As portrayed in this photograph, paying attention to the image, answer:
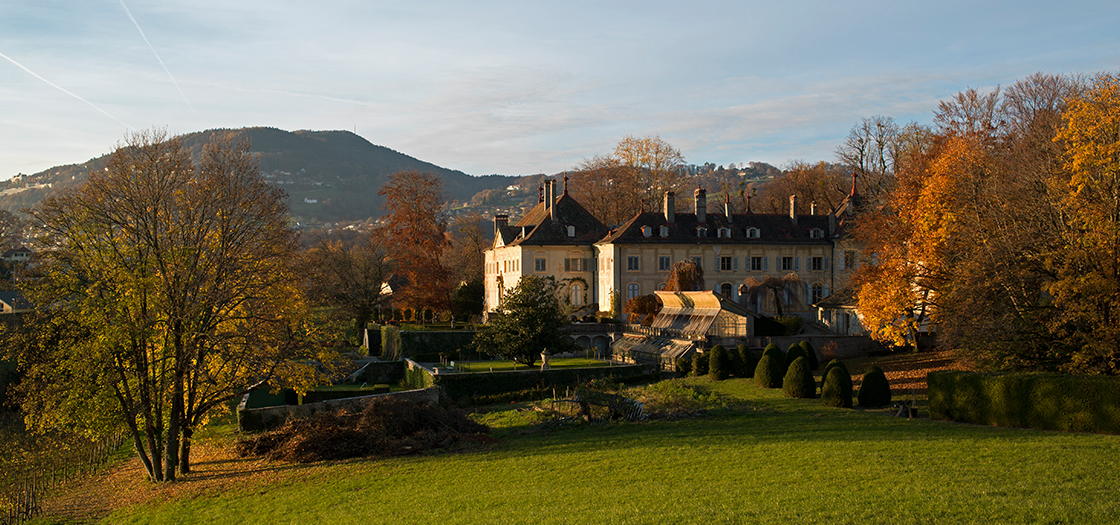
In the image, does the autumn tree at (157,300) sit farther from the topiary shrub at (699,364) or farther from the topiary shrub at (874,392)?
the topiary shrub at (699,364)

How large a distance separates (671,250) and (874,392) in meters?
28.7

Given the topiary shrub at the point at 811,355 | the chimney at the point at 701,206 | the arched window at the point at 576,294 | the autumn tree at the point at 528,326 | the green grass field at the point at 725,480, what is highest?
the chimney at the point at 701,206

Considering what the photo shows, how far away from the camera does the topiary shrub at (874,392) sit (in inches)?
931

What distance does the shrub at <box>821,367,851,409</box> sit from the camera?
23.6 metres

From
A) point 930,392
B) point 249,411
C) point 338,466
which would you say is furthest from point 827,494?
point 249,411

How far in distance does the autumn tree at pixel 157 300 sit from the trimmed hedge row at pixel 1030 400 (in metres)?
18.1

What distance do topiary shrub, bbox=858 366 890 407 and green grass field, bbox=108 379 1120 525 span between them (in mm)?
1676

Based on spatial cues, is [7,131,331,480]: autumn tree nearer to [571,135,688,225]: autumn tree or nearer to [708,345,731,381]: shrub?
[708,345,731,381]: shrub

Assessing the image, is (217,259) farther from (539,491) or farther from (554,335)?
(554,335)

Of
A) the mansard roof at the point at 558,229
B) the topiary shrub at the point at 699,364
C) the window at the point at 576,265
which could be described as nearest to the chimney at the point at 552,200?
the mansard roof at the point at 558,229

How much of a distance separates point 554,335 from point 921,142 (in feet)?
96.0

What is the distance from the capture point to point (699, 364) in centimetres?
3494

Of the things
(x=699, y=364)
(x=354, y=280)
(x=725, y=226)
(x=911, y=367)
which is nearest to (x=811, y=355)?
(x=911, y=367)

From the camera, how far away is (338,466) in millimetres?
19500
